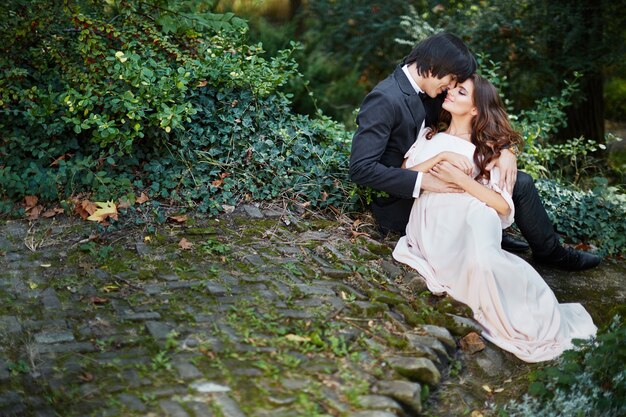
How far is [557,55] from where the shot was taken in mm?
8375

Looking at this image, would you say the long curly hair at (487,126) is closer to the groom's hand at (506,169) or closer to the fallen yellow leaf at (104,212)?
the groom's hand at (506,169)

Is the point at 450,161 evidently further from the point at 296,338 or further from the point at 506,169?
the point at 296,338

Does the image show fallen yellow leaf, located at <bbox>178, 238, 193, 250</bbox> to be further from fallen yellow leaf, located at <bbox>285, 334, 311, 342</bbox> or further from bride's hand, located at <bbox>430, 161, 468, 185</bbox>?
bride's hand, located at <bbox>430, 161, 468, 185</bbox>

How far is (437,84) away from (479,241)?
1.02m

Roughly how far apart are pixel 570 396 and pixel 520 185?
4.78 feet

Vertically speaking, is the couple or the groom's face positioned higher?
the groom's face

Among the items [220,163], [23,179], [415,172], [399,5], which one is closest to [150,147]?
[220,163]

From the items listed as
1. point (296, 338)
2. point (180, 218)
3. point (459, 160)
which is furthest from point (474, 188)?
point (180, 218)

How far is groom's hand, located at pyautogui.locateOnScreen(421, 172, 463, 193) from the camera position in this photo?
14.3 feet

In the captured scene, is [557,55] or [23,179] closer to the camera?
[23,179]

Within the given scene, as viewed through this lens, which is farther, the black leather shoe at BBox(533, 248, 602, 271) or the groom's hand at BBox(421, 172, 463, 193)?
the black leather shoe at BBox(533, 248, 602, 271)

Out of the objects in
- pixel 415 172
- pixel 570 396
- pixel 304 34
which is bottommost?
pixel 304 34

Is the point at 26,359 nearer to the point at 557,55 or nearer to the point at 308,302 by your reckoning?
the point at 308,302

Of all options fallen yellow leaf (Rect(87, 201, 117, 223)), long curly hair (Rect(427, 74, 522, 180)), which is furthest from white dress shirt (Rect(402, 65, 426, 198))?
fallen yellow leaf (Rect(87, 201, 117, 223))
